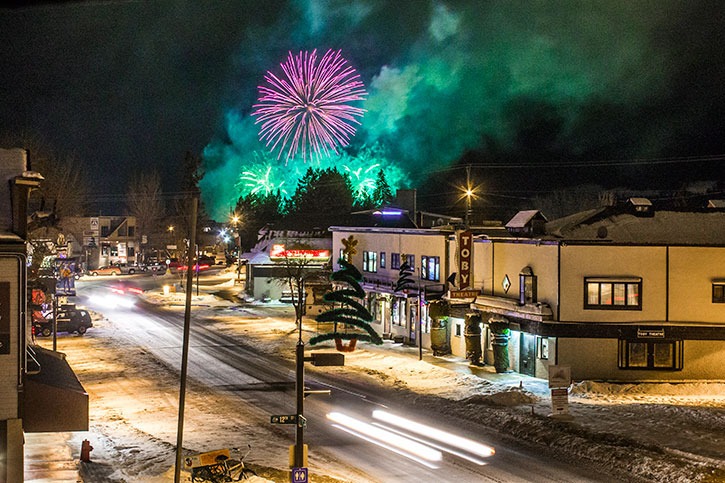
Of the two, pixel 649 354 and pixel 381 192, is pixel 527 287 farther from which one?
pixel 381 192

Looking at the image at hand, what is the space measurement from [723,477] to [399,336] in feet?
91.7

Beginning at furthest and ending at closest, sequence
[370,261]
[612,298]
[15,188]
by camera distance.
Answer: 1. [370,261]
2. [612,298]
3. [15,188]

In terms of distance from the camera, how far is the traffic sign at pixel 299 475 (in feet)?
55.7

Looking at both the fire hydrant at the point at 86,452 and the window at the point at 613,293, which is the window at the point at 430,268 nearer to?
the window at the point at 613,293

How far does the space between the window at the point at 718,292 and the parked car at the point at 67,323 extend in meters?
37.4

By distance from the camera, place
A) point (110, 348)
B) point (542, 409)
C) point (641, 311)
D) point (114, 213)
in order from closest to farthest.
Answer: point (542, 409) < point (641, 311) < point (110, 348) < point (114, 213)

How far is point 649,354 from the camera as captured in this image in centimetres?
3469

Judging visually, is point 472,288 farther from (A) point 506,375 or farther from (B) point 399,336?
(B) point 399,336

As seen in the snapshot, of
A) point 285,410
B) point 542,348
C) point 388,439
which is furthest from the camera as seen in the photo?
point 542,348

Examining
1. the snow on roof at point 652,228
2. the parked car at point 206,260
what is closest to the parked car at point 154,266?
the parked car at point 206,260

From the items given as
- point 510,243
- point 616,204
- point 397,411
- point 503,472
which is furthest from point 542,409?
point 616,204

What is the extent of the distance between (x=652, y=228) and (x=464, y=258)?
897 cm

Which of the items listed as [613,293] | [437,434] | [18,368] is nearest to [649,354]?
[613,293]

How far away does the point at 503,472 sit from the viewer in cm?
2158
